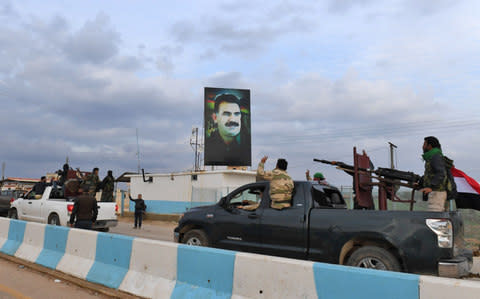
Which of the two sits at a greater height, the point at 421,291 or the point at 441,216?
the point at 441,216

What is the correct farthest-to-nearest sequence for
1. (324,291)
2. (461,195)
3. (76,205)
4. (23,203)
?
1. (23,203)
2. (461,195)
3. (76,205)
4. (324,291)

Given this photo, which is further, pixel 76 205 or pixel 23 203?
pixel 23 203

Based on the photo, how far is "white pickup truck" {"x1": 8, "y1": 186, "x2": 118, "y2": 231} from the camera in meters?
13.6

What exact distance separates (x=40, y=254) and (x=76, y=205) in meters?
1.15

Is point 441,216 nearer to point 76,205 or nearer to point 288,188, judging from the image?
point 288,188

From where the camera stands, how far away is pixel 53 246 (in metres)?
7.55

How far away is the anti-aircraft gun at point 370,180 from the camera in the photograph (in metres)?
7.83

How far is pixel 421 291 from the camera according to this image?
306 cm

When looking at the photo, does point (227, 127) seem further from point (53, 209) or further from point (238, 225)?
point (238, 225)

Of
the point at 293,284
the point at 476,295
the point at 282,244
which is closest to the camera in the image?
the point at 476,295

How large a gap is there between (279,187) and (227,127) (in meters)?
27.1

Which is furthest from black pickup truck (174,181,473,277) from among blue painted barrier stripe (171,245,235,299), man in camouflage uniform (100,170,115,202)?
man in camouflage uniform (100,170,115,202)

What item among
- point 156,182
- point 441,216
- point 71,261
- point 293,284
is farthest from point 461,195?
point 156,182

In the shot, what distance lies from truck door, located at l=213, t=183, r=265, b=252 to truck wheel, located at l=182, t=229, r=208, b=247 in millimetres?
288
